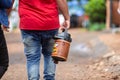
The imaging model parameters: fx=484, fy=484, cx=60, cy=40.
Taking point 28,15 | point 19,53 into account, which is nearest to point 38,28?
point 28,15

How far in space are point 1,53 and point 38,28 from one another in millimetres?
605

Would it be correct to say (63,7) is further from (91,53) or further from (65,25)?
(91,53)

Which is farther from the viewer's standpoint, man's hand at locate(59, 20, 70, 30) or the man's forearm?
man's hand at locate(59, 20, 70, 30)

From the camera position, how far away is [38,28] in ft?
21.2

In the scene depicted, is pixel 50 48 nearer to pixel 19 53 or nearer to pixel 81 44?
pixel 19 53

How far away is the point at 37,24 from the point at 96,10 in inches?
754

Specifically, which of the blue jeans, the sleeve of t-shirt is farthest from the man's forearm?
the sleeve of t-shirt

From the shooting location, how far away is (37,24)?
6441mm

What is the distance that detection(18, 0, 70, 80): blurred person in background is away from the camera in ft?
21.2

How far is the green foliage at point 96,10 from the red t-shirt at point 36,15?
1888 centimetres

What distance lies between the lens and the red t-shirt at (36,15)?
6445 millimetres

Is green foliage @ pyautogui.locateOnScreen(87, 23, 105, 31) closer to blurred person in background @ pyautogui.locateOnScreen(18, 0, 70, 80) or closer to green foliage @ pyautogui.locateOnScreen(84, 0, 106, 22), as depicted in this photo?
green foliage @ pyautogui.locateOnScreen(84, 0, 106, 22)

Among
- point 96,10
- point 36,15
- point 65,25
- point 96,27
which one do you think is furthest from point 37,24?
point 96,10

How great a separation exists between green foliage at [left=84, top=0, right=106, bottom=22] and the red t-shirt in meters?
18.9
